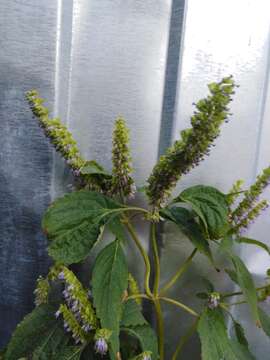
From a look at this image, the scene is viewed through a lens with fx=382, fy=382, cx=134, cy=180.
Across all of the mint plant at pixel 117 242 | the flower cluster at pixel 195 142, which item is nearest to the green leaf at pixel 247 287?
the mint plant at pixel 117 242

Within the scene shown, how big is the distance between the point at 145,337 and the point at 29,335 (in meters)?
0.17

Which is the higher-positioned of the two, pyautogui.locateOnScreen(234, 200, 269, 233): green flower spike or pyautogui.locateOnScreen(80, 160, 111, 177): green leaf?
pyautogui.locateOnScreen(80, 160, 111, 177): green leaf

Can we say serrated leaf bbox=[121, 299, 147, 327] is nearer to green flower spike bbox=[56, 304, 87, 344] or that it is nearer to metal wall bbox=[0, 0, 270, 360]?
green flower spike bbox=[56, 304, 87, 344]

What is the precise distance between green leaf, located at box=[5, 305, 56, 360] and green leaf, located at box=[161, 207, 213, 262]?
0.75ft

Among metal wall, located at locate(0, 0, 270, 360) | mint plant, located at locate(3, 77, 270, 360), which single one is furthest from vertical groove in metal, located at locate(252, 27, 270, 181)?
mint plant, located at locate(3, 77, 270, 360)

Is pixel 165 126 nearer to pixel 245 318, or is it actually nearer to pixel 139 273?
pixel 139 273

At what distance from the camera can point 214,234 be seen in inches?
21.2

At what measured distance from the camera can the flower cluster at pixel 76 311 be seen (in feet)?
1.61

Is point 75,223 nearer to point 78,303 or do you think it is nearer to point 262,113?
point 78,303

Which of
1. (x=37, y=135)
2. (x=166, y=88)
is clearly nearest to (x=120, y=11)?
(x=166, y=88)

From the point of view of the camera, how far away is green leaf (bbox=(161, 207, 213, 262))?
54 centimetres

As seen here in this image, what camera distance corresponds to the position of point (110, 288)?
47 cm

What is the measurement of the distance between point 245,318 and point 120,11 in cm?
62

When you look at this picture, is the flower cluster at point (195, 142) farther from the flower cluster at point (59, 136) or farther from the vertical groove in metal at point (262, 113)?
the vertical groove in metal at point (262, 113)
